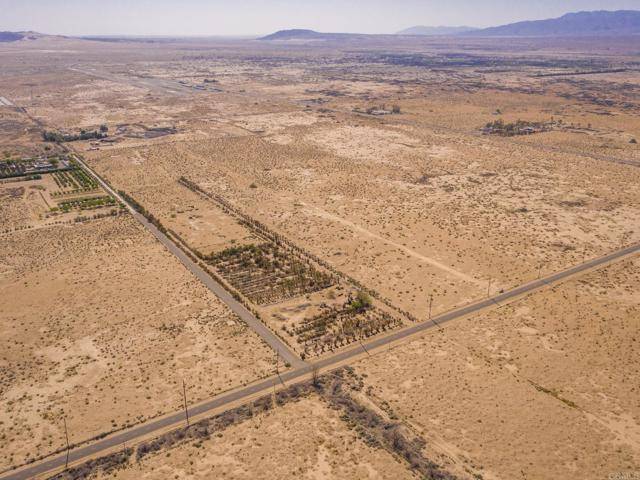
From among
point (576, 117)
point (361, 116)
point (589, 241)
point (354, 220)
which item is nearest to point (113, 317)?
point (354, 220)

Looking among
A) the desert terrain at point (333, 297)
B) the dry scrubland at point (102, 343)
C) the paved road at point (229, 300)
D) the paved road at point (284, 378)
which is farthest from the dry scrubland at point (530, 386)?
the dry scrubland at point (102, 343)

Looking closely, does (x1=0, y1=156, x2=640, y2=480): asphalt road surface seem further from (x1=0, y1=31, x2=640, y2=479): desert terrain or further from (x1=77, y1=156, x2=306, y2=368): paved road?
(x1=0, y1=31, x2=640, y2=479): desert terrain

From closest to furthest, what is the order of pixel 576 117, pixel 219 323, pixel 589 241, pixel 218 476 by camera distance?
pixel 218 476 → pixel 219 323 → pixel 589 241 → pixel 576 117

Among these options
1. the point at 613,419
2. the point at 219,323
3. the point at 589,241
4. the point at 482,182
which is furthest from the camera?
the point at 482,182

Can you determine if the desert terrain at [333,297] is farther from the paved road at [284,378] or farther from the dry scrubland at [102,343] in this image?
the paved road at [284,378]

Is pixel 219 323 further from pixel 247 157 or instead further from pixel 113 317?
pixel 247 157

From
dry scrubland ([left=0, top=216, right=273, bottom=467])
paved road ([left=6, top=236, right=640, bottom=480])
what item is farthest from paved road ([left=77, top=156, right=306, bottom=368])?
paved road ([left=6, top=236, right=640, bottom=480])
